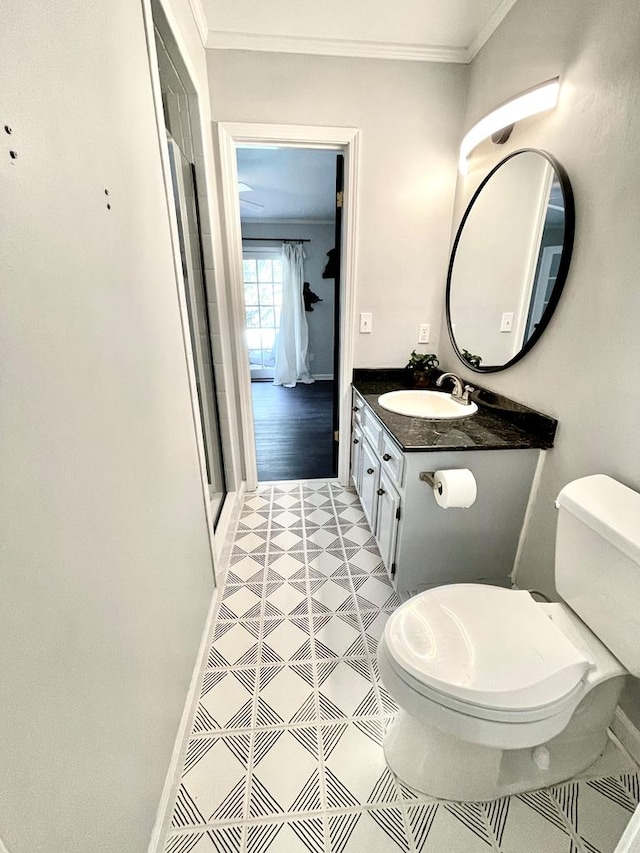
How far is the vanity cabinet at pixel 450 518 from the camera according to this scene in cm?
141

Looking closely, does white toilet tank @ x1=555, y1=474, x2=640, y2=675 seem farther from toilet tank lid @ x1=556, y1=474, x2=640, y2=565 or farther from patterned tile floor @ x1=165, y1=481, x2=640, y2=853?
patterned tile floor @ x1=165, y1=481, x2=640, y2=853

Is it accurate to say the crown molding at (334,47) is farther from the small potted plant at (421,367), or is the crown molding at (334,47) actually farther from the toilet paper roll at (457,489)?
the toilet paper roll at (457,489)

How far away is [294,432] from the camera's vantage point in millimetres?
3654

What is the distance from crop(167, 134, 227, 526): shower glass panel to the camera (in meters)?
1.69

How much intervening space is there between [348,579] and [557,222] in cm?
173

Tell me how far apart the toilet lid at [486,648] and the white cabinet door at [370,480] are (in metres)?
0.78

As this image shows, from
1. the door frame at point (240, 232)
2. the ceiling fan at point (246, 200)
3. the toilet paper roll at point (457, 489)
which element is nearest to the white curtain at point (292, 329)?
the ceiling fan at point (246, 200)

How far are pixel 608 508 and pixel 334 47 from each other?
91.5 inches

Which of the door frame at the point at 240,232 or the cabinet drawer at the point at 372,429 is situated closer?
the cabinet drawer at the point at 372,429

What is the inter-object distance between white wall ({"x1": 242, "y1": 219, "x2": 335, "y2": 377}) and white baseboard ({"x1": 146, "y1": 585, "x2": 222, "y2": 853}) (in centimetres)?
473

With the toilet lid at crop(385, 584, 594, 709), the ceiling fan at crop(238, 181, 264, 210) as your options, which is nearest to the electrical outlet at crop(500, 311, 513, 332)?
the toilet lid at crop(385, 584, 594, 709)

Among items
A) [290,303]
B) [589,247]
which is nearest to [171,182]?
[589,247]

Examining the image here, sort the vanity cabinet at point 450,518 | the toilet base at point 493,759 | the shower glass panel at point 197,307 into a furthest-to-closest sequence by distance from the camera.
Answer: the shower glass panel at point 197,307
the vanity cabinet at point 450,518
the toilet base at point 493,759

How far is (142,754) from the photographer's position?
0.85m
